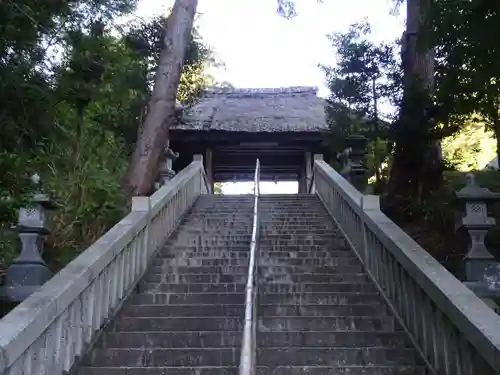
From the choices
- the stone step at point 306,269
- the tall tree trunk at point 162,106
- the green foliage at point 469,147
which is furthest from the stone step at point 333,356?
the green foliage at point 469,147

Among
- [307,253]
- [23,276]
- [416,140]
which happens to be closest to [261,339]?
[23,276]

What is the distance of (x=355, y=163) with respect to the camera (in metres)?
10.6

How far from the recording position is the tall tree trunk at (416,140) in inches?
356

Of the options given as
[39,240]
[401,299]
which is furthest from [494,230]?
[39,240]

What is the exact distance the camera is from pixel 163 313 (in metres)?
5.83

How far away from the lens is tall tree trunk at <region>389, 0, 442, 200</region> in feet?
29.7

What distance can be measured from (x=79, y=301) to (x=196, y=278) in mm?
2102

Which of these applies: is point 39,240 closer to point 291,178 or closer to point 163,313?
point 163,313

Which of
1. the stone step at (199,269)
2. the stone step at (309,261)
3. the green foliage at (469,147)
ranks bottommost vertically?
the stone step at (199,269)

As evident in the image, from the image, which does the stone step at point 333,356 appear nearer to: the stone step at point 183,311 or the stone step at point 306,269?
the stone step at point 183,311

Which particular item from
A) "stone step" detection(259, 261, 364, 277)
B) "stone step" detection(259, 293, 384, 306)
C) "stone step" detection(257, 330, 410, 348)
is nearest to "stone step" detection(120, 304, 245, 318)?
"stone step" detection(259, 293, 384, 306)

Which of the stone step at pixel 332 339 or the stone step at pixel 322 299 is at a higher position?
the stone step at pixel 322 299

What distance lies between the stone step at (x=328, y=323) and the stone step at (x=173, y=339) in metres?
0.37

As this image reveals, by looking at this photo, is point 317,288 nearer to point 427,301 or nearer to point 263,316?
point 263,316
